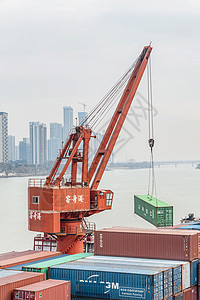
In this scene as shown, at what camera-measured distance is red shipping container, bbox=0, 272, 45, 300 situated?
17.2 metres

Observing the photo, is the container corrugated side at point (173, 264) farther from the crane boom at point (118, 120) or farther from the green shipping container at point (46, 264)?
the crane boom at point (118, 120)

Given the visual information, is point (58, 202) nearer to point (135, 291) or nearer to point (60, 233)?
point (60, 233)

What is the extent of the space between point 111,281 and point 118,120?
17.2 m

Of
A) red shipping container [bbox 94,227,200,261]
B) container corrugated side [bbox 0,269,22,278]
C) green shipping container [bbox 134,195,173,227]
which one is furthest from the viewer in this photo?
green shipping container [bbox 134,195,173,227]

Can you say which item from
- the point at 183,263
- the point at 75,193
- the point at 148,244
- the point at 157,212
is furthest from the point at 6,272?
the point at 157,212

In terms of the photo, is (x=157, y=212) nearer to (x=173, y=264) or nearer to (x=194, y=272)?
(x=194, y=272)

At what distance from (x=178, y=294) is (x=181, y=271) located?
0.95 meters

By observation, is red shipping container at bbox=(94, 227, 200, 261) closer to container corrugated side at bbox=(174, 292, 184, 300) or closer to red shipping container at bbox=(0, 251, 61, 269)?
container corrugated side at bbox=(174, 292, 184, 300)

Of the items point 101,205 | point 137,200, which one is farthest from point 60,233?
point 137,200

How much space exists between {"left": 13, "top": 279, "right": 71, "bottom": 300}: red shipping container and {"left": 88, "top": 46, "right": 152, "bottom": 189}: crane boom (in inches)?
613

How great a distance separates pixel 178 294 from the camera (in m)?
20.4

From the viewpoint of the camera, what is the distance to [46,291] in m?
17.4

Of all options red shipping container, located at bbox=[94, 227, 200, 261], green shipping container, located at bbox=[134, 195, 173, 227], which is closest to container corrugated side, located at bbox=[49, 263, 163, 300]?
red shipping container, located at bbox=[94, 227, 200, 261]

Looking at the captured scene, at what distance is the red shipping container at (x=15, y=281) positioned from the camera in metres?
17.2
